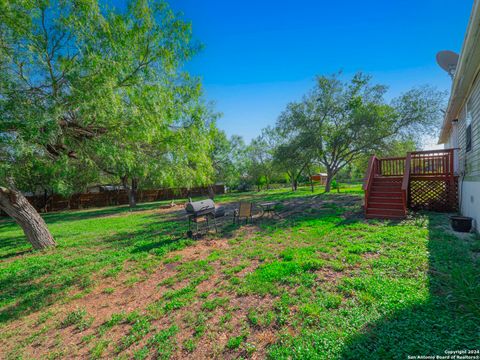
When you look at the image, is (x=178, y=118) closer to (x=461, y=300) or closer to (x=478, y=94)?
(x=461, y=300)

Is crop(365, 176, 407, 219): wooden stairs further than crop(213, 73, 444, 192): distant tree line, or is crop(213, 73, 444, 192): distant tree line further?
crop(213, 73, 444, 192): distant tree line

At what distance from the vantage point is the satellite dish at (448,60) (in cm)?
766

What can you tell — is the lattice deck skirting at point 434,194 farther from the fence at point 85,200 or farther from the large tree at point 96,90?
the fence at point 85,200

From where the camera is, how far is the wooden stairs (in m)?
7.21

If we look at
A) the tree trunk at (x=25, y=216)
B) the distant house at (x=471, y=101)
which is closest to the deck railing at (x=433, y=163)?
the distant house at (x=471, y=101)

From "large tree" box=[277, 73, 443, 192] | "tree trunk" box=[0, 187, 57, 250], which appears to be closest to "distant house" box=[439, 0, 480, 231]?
"large tree" box=[277, 73, 443, 192]

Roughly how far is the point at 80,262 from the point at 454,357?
7.12 metres

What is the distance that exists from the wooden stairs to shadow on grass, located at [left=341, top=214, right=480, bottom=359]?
13.9 ft

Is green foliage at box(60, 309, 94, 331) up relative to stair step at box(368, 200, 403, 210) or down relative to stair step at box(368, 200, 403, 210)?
down

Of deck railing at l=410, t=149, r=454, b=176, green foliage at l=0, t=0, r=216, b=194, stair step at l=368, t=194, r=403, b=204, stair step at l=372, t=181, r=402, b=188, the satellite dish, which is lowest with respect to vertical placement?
stair step at l=368, t=194, r=403, b=204

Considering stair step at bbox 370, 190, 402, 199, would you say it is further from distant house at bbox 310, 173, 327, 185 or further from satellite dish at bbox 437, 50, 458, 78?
distant house at bbox 310, 173, 327, 185

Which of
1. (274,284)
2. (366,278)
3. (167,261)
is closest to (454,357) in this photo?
(366,278)

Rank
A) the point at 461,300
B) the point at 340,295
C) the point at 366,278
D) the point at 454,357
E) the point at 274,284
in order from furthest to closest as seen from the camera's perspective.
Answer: the point at 274,284 < the point at 366,278 < the point at 340,295 < the point at 461,300 < the point at 454,357

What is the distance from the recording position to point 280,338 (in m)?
2.36
